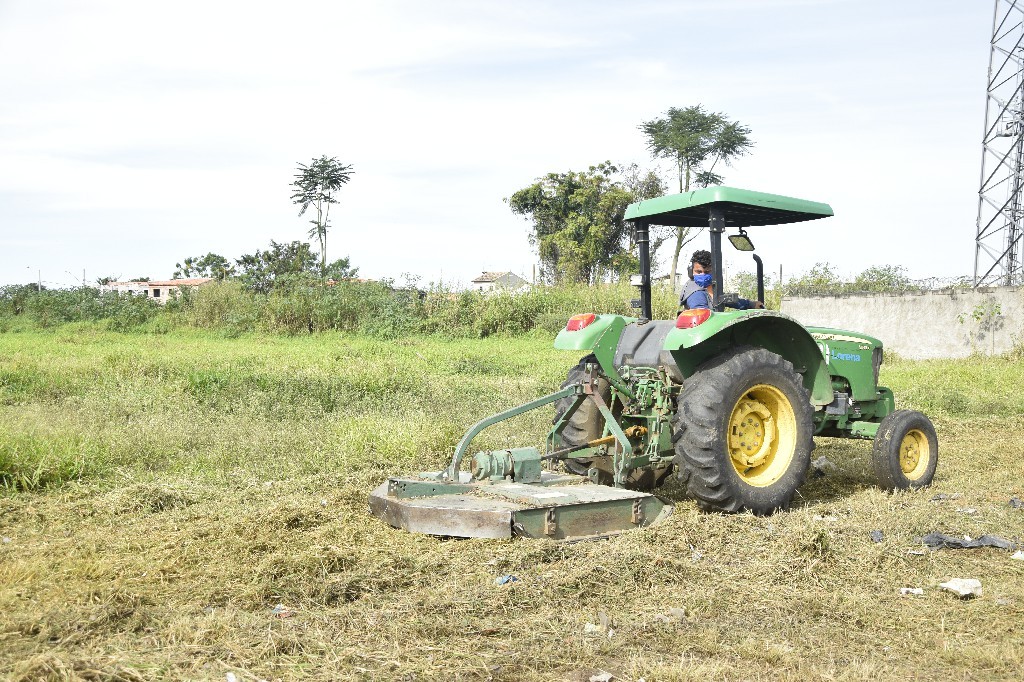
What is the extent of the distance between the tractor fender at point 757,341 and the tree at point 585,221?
26695mm

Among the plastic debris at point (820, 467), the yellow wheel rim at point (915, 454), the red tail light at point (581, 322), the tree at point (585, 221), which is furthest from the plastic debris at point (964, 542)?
the tree at point (585, 221)

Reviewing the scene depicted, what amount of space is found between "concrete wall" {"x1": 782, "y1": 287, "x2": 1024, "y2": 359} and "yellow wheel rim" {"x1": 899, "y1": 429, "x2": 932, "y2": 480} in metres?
11.7

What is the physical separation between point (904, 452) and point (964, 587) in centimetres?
261

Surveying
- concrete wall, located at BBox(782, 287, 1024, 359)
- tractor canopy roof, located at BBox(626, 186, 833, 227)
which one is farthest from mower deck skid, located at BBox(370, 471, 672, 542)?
concrete wall, located at BBox(782, 287, 1024, 359)

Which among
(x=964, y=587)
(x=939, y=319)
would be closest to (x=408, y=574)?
(x=964, y=587)

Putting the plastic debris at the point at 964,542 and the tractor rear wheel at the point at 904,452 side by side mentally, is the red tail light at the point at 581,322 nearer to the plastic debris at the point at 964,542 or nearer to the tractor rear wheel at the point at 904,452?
the tractor rear wheel at the point at 904,452

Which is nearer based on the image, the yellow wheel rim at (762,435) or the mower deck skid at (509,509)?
the mower deck skid at (509,509)

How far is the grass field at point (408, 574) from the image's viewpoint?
3398 millimetres

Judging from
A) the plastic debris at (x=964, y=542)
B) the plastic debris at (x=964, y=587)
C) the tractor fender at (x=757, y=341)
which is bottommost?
the plastic debris at (x=964, y=587)

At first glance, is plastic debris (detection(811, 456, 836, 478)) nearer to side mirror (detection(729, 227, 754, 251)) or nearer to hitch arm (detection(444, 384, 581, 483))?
side mirror (detection(729, 227, 754, 251))

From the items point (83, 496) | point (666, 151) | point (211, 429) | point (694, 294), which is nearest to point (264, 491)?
point (83, 496)

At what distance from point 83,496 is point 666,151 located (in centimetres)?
3188

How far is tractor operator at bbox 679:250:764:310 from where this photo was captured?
235 inches

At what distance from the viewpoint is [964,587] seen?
13.8 ft
